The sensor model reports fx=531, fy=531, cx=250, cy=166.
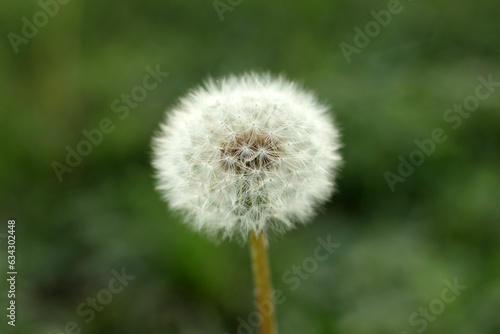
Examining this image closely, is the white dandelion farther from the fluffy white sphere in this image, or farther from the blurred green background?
the blurred green background

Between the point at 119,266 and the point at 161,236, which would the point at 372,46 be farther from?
the point at 119,266

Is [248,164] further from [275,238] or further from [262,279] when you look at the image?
[275,238]

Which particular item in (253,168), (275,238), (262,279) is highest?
(253,168)

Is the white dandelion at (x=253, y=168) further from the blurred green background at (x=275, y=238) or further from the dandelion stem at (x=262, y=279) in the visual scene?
the blurred green background at (x=275, y=238)

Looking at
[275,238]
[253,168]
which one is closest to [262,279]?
[253,168]

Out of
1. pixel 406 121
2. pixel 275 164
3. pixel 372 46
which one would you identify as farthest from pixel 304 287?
pixel 372 46

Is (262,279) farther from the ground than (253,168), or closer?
closer

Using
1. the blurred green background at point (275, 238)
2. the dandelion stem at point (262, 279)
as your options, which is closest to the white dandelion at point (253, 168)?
the dandelion stem at point (262, 279)
